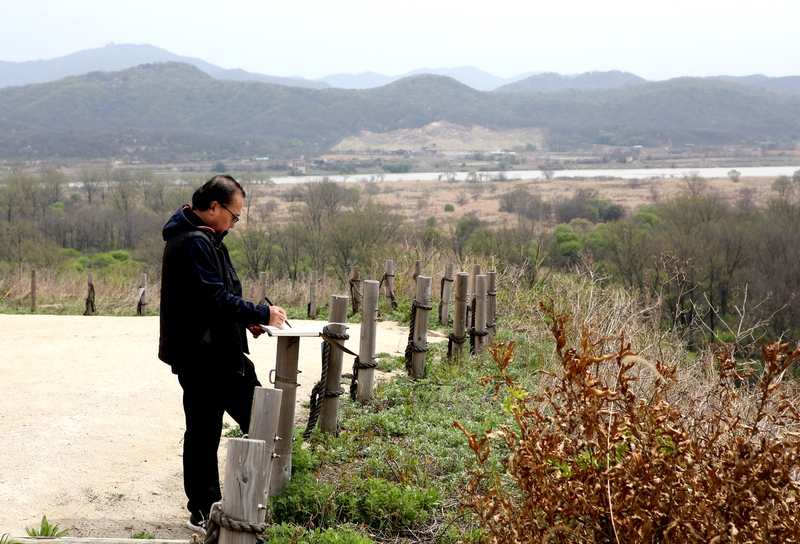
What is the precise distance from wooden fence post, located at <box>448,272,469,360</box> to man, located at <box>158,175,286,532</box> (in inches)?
183

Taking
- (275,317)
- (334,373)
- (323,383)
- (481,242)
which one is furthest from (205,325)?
(481,242)

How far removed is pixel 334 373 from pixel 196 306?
1.72m

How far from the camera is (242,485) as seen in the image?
2.65 meters

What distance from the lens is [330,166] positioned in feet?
430

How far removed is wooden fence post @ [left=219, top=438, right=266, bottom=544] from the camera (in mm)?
2602

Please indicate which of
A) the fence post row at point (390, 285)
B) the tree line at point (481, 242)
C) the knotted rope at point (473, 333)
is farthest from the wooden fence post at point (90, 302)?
the knotted rope at point (473, 333)

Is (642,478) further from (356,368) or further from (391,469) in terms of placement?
(356,368)

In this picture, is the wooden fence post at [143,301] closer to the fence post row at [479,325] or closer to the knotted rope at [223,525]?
the fence post row at [479,325]

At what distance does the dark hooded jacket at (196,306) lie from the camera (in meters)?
3.60

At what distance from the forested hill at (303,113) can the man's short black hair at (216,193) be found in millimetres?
127825

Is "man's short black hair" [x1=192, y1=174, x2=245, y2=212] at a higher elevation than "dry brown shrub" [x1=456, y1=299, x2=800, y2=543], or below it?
higher

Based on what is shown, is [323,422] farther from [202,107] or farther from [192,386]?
[202,107]

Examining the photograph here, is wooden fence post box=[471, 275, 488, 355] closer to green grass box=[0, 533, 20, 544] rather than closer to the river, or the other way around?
green grass box=[0, 533, 20, 544]

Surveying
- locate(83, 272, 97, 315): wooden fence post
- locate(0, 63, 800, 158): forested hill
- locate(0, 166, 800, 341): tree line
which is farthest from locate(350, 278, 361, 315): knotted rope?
locate(0, 63, 800, 158): forested hill
